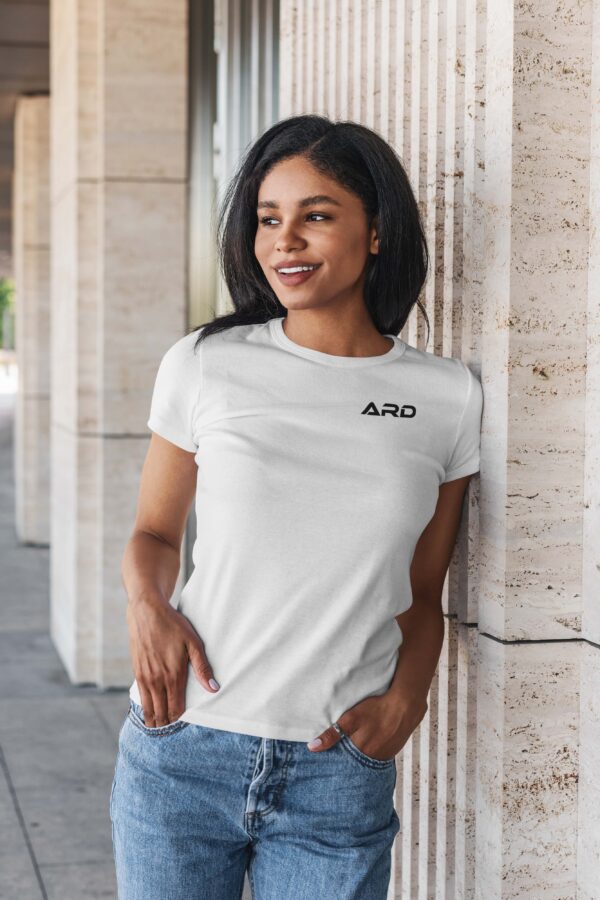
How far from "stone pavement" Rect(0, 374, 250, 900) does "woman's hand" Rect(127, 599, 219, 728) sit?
9.10ft

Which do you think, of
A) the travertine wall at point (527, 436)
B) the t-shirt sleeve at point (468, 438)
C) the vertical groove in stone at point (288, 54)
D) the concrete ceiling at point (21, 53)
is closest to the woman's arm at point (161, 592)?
the t-shirt sleeve at point (468, 438)

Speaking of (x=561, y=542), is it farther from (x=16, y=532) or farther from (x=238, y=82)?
(x=16, y=532)

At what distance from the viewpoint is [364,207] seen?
2219mm

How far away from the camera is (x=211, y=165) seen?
23.2 ft

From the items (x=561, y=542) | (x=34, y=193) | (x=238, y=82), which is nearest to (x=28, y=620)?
(x=238, y=82)

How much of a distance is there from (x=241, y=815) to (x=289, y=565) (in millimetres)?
408

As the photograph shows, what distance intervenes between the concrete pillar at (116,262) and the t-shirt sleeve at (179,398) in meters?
4.94

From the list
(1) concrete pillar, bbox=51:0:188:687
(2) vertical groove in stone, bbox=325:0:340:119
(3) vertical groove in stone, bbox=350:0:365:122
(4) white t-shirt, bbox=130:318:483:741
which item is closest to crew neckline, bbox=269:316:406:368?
(4) white t-shirt, bbox=130:318:483:741

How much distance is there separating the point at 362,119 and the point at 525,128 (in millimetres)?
919

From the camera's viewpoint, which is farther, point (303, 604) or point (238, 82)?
point (238, 82)

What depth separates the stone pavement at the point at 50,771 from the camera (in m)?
4.75

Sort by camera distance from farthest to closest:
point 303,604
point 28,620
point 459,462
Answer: point 28,620 < point 459,462 < point 303,604

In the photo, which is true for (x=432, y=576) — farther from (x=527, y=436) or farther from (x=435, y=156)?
(x=435, y=156)

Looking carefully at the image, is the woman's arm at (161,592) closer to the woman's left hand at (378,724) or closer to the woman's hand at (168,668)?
the woman's hand at (168,668)
